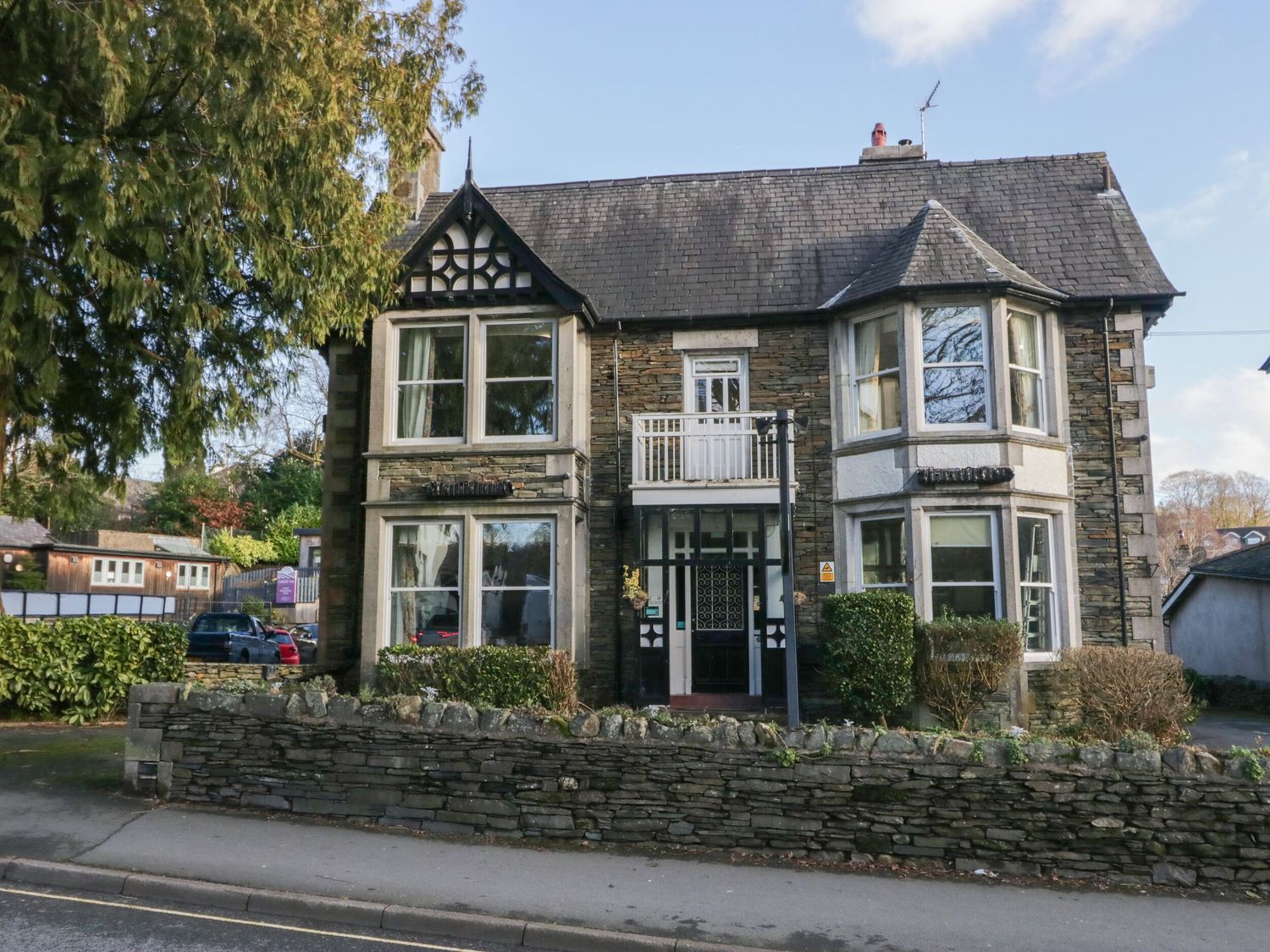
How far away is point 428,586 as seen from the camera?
14117 mm

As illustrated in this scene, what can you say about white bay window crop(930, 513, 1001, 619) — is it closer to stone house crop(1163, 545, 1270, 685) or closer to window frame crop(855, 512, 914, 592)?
window frame crop(855, 512, 914, 592)

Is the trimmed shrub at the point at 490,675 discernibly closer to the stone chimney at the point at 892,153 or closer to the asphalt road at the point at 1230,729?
the asphalt road at the point at 1230,729

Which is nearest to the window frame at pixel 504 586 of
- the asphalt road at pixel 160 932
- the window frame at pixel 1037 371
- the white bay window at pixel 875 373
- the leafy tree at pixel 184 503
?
the white bay window at pixel 875 373

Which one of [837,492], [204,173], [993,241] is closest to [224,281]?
[204,173]

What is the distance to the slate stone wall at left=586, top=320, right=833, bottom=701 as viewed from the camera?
1428 centimetres

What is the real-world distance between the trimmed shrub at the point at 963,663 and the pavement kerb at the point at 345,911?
6543 millimetres

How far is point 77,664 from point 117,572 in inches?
1140

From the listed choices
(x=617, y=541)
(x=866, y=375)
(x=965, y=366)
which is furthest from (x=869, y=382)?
(x=617, y=541)

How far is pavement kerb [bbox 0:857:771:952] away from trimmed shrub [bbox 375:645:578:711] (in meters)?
5.20

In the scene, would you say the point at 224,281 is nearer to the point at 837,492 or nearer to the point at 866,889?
the point at 837,492

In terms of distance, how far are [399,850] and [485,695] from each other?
4.34m

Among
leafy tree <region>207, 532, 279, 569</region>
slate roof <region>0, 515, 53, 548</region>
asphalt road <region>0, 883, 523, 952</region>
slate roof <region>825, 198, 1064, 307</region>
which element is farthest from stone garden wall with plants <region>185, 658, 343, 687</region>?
leafy tree <region>207, 532, 279, 569</region>

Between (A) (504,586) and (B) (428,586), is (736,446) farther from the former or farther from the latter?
(B) (428,586)

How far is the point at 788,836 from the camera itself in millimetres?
7891
